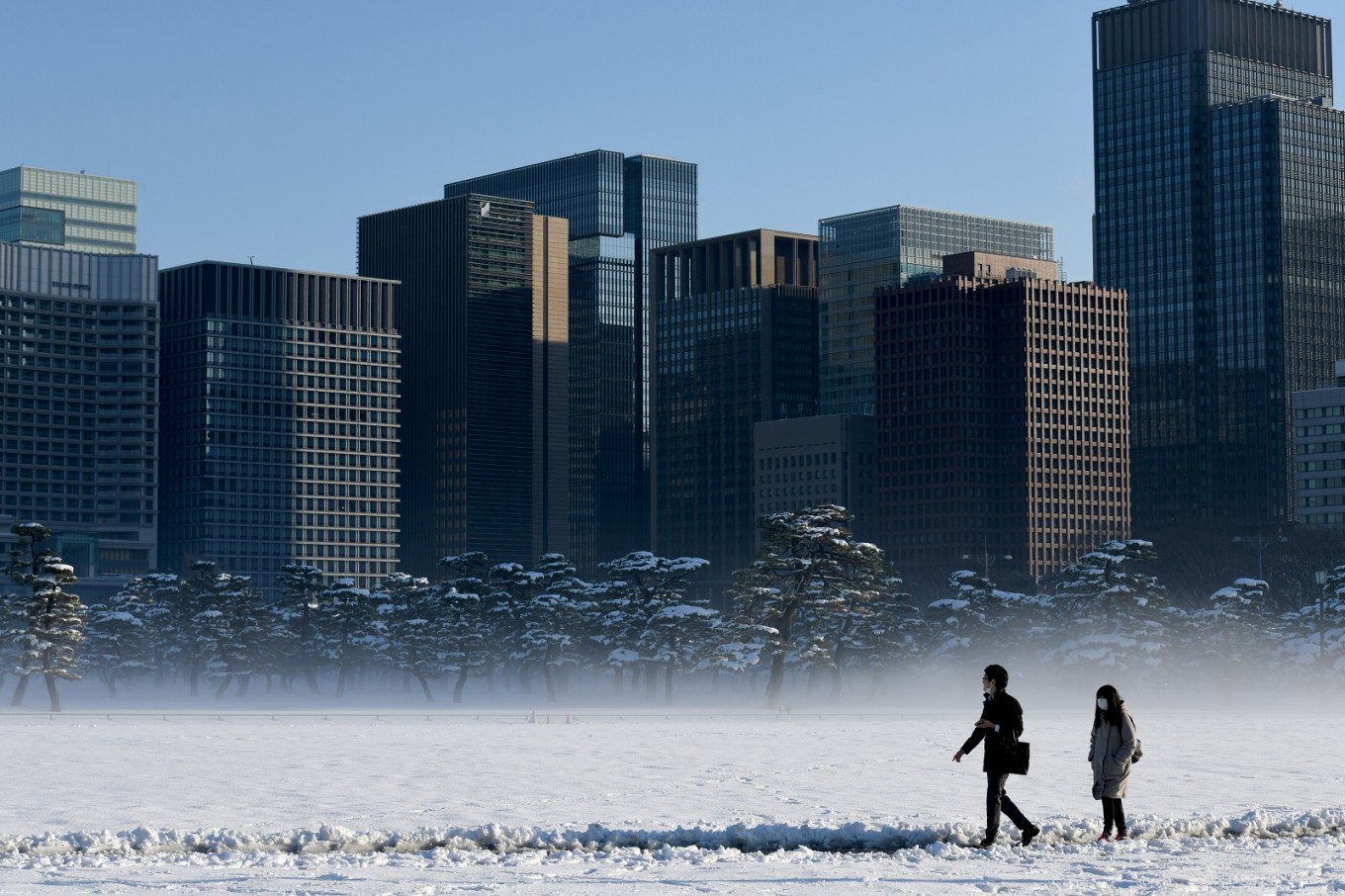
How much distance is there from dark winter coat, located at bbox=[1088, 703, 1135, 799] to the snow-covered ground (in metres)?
1.02

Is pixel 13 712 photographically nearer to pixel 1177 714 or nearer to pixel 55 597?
pixel 55 597

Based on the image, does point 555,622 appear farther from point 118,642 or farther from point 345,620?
point 118,642

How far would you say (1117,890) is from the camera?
2828cm

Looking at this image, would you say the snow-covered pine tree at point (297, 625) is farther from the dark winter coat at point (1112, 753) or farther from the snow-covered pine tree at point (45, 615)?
the dark winter coat at point (1112, 753)

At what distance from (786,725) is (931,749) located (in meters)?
21.8

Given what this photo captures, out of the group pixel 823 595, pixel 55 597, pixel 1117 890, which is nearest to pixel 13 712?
pixel 55 597

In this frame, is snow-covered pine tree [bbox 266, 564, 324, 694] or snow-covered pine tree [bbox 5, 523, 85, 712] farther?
snow-covered pine tree [bbox 266, 564, 324, 694]

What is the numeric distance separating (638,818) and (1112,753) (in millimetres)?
8665

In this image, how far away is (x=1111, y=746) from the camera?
105ft

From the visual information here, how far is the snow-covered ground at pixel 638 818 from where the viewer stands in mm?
29453

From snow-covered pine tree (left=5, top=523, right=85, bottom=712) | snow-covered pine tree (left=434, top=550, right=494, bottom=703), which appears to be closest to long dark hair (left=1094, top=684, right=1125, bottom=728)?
snow-covered pine tree (left=5, top=523, right=85, bottom=712)

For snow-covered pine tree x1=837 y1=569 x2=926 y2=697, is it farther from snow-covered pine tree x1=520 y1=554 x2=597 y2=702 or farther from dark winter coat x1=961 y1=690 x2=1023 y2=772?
dark winter coat x1=961 y1=690 x2=1023 y2=772

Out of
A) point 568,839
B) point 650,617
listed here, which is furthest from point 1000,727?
point 650,617

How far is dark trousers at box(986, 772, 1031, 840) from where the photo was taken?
105ft
